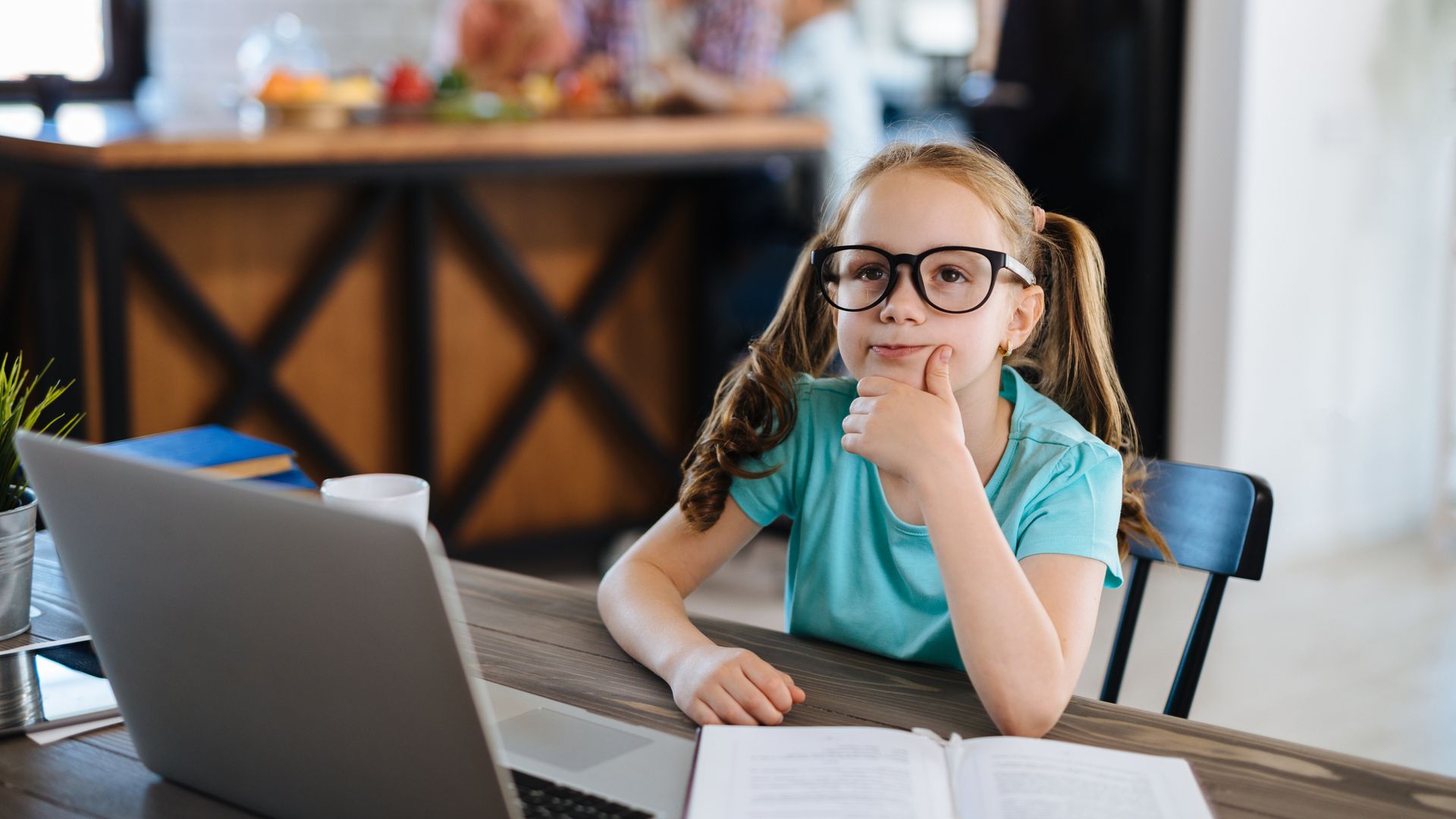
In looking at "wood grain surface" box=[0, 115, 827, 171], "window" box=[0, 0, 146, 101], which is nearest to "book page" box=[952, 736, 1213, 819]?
"wood grain surface" box=[0, 115, 827, 171]

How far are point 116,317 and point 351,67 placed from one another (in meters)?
2.79

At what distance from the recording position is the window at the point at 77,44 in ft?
15.3

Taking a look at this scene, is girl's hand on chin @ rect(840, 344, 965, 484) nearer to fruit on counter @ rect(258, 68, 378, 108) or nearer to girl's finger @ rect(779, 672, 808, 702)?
girl's finger @ rect(779, 672, 808, 702)

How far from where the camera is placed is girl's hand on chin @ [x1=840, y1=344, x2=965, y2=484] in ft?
3.54

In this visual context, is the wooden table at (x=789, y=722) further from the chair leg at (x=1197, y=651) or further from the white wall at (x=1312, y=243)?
the white wall at (x=1312, y=243)

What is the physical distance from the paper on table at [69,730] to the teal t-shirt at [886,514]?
0.55m

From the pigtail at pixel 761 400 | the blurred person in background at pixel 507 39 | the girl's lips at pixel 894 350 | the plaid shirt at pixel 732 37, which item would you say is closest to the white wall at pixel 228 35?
the blurred person in background at pixel 507 39

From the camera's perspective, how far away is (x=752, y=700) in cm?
101

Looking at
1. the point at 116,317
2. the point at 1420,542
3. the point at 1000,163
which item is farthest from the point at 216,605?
the point at 1420,542

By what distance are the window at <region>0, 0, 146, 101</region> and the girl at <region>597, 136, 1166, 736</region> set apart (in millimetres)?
4164

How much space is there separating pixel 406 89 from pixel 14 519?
233 cm

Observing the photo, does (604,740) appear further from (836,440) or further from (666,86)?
(666,86)

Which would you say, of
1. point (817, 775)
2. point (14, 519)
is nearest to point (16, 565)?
point (14, 519)

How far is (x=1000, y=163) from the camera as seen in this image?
4.16 feet
